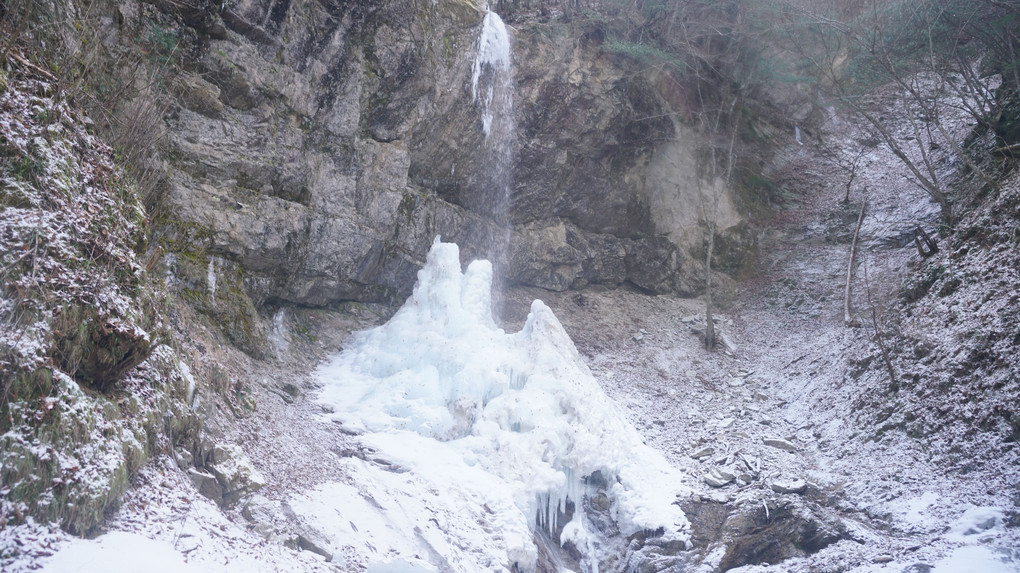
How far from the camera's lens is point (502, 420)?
895cm

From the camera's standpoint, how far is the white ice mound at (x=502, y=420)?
8.11 meters

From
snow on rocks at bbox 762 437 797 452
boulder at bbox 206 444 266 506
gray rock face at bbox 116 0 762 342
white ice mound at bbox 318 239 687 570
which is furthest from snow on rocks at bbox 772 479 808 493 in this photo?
gray rock face at bbox 116 0 762 342

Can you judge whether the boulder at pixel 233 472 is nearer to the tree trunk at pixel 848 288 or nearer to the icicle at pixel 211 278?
the icicle at pixel 211 278

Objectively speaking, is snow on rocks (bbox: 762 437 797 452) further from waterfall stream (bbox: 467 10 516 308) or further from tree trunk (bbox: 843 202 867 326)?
waterfall stream (bbox: 467 10 516 308)

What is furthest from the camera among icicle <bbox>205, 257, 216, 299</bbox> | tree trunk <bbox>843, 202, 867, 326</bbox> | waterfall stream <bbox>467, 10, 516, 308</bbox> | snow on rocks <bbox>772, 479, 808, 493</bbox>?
waterfall stream <bbox>467, 10, 516, 308</bbox>

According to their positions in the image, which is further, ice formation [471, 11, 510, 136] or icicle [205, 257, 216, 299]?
ice formation [471, 11, 510, 136]

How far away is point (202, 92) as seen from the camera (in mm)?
9289

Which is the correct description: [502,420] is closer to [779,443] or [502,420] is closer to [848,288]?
[779,443]

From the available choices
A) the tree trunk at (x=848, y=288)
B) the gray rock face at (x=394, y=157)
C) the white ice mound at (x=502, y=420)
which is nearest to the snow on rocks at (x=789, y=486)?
the white ice mound at (x=502, y=420)

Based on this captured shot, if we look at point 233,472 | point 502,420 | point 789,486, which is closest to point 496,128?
point 502,420

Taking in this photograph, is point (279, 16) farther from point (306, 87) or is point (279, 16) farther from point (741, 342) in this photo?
point (741, 342)

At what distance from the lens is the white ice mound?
8.11 meters

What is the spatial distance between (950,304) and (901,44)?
6.33 m

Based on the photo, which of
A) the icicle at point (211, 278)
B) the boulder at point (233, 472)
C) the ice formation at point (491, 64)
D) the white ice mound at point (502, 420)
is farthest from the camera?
the ice formation at point (491, 64)
